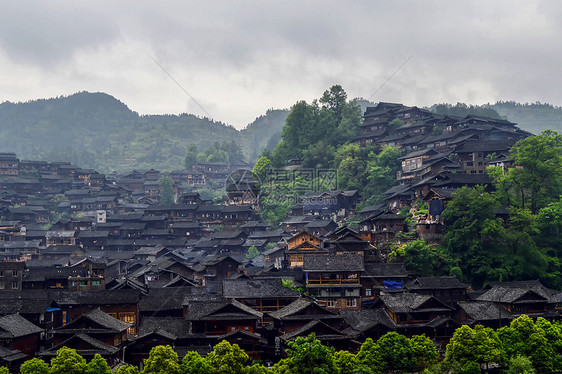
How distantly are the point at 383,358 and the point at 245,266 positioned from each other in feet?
107

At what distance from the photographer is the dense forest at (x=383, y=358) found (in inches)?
1368

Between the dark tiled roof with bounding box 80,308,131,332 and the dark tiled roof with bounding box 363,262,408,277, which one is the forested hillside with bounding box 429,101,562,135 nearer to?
the dark tiled roof with bounding box 363,262,408,277

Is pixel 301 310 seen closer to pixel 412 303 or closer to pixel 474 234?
pixel 412 303

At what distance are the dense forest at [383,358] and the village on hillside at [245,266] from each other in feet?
15.2

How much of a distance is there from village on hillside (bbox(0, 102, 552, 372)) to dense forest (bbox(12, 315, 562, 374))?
4637 mm

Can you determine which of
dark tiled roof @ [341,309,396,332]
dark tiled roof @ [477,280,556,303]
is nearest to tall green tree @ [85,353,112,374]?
dark tiled roof @ [341,309,396,332]

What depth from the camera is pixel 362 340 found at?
43969 millimetres

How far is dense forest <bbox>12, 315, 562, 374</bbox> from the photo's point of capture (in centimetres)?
3475

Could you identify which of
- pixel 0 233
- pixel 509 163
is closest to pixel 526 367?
pixel 509 163

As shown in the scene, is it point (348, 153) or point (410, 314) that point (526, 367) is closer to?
point (410, 314)

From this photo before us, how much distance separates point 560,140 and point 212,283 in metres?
47.9

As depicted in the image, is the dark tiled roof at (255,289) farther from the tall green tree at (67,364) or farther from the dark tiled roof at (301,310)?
the tall green tree at (67,364)

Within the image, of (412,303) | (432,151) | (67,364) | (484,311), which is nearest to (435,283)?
(412,303)

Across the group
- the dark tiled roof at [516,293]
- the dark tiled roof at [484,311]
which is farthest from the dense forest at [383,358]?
the dark tiled roof at [516,293]
